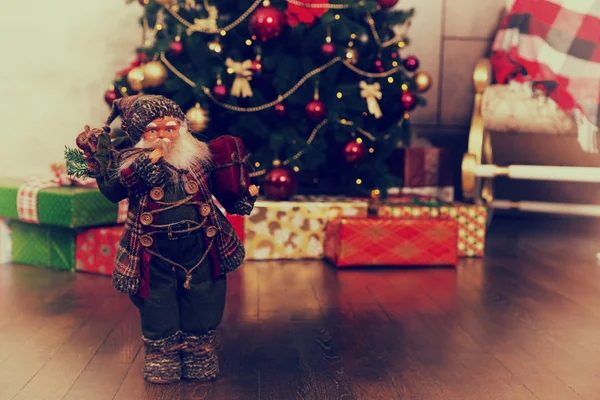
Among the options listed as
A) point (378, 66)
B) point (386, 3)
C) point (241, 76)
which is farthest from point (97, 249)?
point (386, 3)

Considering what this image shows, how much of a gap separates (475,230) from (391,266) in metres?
0.39

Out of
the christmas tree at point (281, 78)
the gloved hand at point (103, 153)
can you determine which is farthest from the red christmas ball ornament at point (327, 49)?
the gloved hand at point (103, 153)

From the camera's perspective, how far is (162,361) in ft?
4.31

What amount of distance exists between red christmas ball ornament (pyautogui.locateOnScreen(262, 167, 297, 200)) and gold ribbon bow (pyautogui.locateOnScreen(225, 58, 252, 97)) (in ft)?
0.95

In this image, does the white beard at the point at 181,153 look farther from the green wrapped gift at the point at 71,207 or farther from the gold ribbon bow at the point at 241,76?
the gold ribbon bow at the point at 241,76

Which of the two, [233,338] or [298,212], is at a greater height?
[298,212]

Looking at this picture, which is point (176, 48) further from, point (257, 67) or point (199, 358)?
point (199, 358)

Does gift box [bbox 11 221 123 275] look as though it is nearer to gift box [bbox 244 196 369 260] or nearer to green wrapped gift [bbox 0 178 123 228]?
green wrapped gift [bbox 0 178 123 228]

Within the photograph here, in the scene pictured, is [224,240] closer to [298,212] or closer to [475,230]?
[298,212]

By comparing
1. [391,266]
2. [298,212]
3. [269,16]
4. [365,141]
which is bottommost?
[391,266]

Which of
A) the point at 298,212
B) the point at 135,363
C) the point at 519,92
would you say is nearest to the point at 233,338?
the point at 135,363

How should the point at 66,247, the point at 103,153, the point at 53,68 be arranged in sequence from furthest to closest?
the point at 53,68 → the point at 66,247 → the point at 103,153

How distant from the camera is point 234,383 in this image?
1.31 meters

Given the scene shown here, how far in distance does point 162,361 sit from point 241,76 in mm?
1349
